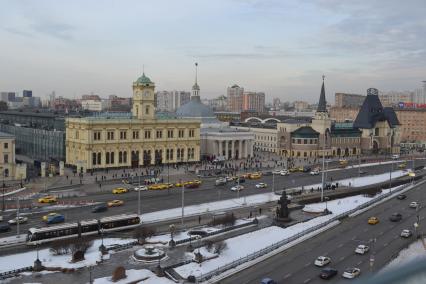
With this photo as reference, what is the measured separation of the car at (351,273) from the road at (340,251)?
40 cm

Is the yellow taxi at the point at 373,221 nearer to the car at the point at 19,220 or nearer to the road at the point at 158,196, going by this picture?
the road at the point at 158,196

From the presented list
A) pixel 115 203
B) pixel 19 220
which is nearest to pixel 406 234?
pixel 115 203

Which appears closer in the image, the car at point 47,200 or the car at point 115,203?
the car at point 115,203

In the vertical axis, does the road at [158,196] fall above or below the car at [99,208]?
below

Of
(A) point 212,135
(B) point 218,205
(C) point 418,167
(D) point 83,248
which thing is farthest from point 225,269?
(C) point 418,167

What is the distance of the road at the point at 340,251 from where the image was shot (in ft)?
90.6

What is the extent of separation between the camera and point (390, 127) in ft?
340

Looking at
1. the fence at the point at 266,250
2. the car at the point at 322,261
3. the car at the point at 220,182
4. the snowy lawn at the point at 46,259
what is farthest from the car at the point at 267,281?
the car at the point at 220,182

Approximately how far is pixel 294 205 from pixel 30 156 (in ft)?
160

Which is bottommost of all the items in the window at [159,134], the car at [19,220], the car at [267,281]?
the car at [267,281]

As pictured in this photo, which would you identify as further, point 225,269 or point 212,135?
point 212,135

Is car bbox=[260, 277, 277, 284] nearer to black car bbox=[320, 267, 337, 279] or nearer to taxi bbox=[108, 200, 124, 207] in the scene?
black car bbox=[320, 267, 337, 279]

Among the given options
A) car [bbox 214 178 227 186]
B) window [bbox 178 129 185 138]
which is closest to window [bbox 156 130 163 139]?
window [bbox 178 129 185 138]

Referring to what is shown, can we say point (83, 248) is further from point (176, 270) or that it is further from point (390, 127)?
point (390, 127)
